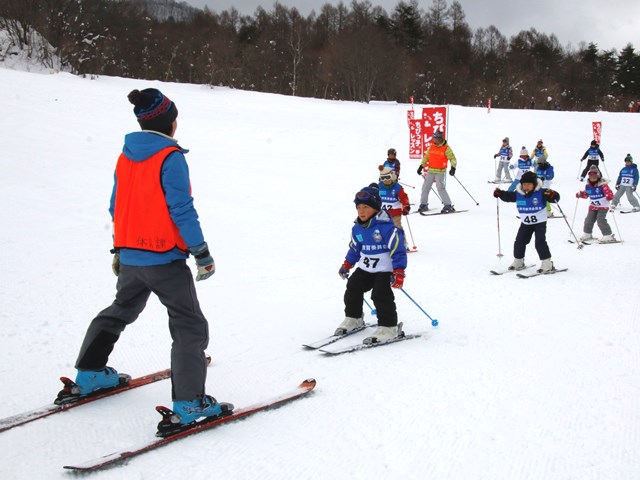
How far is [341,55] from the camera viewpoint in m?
43.3

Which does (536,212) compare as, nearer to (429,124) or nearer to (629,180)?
(629,180)

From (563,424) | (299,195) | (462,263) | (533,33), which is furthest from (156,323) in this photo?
(533,33)

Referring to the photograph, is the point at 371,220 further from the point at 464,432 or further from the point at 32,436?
the point at 32,436

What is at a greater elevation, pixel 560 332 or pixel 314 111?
pixel 314 111

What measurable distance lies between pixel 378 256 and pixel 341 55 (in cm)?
4205

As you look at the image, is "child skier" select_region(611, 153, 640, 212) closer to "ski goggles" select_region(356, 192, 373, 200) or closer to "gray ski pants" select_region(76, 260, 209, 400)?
"ski goggles" select_region(356, 192, 373, 200)

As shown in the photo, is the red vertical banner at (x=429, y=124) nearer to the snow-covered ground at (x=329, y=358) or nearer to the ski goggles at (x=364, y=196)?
the snow-covered ground at (x=329, y=358)

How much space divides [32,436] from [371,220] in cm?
291

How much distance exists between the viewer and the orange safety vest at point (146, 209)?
2.60 m

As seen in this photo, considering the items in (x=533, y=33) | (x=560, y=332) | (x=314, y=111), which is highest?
(x=533, y=33)

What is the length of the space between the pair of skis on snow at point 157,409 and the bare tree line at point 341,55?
3592cm

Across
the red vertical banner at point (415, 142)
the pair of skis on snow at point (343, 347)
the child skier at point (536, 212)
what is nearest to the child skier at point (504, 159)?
the red vertical banner at point (415, 142)

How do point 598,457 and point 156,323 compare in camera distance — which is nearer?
point 598,457

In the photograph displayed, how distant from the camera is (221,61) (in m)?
40.1
